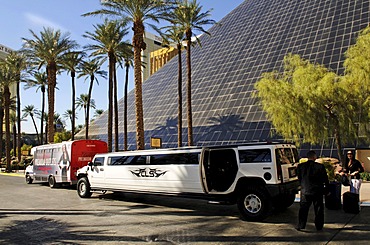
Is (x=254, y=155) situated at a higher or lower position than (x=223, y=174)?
higher

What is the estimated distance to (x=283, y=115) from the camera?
760 inches

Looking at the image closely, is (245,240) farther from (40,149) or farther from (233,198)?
(40,149)

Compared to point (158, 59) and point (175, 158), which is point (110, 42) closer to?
point (175, 158)

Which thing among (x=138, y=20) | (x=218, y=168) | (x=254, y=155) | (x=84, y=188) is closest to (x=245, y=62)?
(x=138, y=20)

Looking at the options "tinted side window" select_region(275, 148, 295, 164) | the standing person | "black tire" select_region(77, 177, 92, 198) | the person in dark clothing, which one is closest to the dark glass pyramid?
Answer: the standing person

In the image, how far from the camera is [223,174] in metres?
10.3

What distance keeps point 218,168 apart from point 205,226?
2228 millimetres

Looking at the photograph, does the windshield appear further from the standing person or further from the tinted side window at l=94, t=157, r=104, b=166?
the tinted side window at l=94, t=157, r=104, b=166

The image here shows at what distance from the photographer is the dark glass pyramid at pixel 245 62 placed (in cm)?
3034

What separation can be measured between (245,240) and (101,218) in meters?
4.67

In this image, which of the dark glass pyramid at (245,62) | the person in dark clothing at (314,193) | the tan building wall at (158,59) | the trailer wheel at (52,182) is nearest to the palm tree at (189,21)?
the dark glass pyramid at (245,62)

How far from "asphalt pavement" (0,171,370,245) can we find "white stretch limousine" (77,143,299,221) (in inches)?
22.9

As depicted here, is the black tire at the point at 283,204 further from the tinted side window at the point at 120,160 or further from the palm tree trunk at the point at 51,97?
the palm tree trunk at the point at 51,97

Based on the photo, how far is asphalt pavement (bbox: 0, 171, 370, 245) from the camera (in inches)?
290
